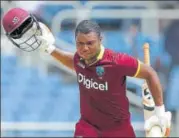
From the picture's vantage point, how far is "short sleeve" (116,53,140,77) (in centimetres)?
446

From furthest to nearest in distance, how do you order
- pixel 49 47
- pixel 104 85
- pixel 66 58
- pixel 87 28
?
pixel 49 47, pixel 66 58, pixel 104 85, pixel 87 28

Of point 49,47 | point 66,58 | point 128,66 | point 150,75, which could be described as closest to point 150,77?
point 150,75

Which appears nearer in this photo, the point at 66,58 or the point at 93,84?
the point at 93,84

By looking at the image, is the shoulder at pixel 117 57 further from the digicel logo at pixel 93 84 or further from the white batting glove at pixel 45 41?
the white batting glove at pixel 45 41

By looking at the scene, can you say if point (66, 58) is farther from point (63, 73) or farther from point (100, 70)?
point (63, 73)

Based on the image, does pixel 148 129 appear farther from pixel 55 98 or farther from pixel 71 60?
pixel 55 98

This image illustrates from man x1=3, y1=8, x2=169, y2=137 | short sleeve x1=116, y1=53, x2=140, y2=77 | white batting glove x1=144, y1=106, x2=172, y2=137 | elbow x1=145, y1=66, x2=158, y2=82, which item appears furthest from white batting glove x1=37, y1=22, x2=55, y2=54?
white batting glove x1=144, y1=106, x2=172, y2=137

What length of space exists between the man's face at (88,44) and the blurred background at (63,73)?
2697mm

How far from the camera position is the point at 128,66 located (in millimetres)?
4469

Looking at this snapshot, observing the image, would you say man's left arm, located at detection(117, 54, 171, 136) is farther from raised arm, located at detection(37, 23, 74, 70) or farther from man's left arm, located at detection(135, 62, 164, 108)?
raised arm, located at detection(37, 23, 74, 70)

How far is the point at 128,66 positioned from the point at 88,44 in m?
0.31

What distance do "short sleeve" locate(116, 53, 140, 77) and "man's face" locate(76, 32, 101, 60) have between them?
0.18 metres

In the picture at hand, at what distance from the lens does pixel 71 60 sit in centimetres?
491

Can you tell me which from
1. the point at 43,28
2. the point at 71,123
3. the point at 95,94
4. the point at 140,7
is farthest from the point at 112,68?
the point at 140,7
